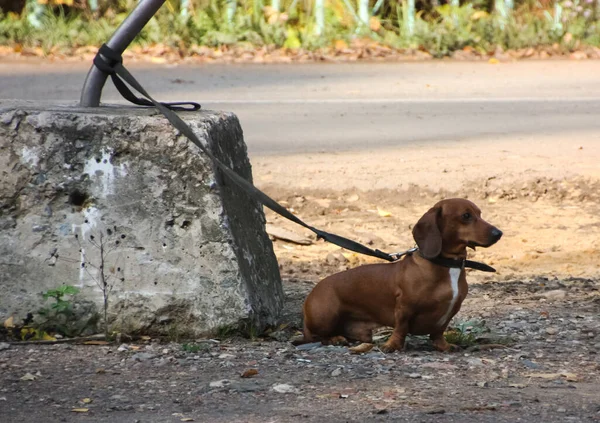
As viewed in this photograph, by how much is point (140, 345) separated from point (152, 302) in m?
0.20

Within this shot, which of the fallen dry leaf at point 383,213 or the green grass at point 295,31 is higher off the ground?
the green grass at point 295,31

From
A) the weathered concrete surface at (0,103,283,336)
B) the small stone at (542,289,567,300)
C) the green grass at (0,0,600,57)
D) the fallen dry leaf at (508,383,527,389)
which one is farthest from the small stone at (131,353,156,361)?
the green grass at (0,0,600,57)

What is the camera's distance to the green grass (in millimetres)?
14773

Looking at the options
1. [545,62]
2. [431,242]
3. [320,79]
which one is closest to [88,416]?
[431,242]

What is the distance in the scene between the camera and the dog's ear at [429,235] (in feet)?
13.5

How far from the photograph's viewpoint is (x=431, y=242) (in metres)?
4.11

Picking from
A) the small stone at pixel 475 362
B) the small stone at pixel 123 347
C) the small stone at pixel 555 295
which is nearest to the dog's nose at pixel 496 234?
the small stone at pixel 475 362

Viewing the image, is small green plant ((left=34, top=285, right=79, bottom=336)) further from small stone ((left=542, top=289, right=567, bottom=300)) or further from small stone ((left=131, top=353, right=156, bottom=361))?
small stone ((left=542, top=289, right=567, bottom=300))

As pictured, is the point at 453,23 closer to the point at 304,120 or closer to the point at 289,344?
the point at 304,120

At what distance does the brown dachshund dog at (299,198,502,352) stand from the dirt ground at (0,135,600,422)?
14 centimetres

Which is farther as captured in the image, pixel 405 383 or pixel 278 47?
pixel 278 47

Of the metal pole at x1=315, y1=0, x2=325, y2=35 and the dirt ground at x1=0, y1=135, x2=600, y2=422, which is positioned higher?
the metal pole at x1=315, y1=0, x2=325, y2=35

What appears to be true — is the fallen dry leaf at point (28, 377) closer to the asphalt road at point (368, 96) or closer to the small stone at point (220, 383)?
the small stone at point (220, 383)

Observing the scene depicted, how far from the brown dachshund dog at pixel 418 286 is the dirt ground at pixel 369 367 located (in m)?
0.14
